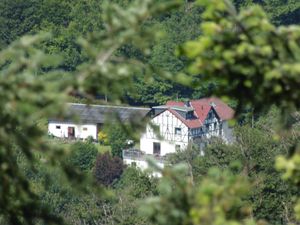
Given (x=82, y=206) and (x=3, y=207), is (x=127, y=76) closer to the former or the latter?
(x=3, y=207)

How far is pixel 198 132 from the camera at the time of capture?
167ft

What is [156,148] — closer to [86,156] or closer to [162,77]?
[86,156]

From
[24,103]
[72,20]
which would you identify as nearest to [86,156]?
[72,20]

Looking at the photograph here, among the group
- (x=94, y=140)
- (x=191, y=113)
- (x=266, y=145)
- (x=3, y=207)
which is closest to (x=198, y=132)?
(x=191, y=113)

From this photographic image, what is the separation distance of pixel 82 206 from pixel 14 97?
2984 cm

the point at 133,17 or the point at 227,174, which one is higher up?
the point at 133,17

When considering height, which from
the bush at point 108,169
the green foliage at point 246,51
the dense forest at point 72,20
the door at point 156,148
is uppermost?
the dense forest at point 72,20

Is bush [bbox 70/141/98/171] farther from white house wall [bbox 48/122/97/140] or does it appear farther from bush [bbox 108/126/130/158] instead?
white house wall [bbox 48/122/97/140]

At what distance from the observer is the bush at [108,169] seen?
43.3 meters

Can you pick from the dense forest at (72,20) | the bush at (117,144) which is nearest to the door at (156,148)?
the bush at (117,144)

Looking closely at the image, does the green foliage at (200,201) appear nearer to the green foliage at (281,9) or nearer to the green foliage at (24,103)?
the green foliage at (24,103)

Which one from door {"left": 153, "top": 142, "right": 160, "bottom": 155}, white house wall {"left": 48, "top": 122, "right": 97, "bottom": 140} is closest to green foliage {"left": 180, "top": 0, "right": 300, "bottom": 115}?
door {"left": 153, "top": 142, "right": 160, "bottom": 155}

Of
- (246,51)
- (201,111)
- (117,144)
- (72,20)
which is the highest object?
(72,20)

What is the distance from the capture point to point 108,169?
144ft
